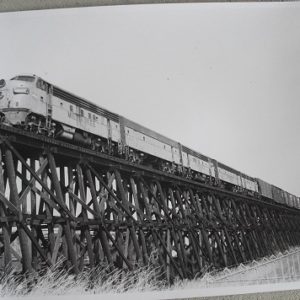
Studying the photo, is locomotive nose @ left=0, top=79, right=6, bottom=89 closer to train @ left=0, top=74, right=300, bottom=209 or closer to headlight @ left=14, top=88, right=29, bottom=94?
train @ left=0, top=74, right=300, bottom=209

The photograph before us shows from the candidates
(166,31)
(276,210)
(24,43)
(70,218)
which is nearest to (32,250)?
(70,218)

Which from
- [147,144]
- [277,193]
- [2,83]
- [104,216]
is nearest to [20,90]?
[2,83]

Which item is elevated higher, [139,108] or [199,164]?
[139,108]

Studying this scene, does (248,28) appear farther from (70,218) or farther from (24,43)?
(70,218)

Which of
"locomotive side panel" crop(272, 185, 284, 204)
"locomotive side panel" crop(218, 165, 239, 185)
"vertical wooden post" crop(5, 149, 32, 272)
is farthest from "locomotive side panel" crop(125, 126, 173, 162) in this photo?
"vertical wooden post" crop(5, 149, 32, 272)

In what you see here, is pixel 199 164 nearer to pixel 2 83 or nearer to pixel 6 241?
pixel 2 83

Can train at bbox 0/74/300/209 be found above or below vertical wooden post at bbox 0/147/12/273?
above
